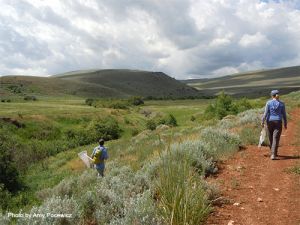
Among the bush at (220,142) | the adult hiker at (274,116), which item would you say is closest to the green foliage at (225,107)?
the bush at (220,142)

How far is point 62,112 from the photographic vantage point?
75.7 m

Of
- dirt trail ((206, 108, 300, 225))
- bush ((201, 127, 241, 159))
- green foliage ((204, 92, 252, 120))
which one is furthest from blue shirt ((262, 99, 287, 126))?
green foliage ((204, 92, 252, 120))

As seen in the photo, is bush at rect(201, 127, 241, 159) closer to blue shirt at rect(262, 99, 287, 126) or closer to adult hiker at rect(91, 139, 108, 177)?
blue shirt at rect(262, 99, 287, 126)

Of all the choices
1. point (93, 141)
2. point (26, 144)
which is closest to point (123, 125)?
point (93, 141)

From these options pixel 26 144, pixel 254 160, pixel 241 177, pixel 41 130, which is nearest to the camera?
pixel 241 177

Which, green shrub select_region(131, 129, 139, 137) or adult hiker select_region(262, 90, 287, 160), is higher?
adult hiker select_region(262, 90, 287, 160)

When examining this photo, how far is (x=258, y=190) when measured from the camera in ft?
31.4

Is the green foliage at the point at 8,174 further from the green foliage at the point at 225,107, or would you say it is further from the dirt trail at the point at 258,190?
the green foliage at the point at 225,107

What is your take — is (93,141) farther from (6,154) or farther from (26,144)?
(6,154)

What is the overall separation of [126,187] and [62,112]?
223 feet

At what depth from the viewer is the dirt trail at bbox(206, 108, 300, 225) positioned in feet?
25.6

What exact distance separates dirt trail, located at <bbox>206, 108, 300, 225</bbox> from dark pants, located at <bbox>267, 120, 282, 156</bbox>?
0.39 metres

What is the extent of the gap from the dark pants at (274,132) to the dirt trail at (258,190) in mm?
387

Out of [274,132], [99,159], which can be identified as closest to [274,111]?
[274,132]
